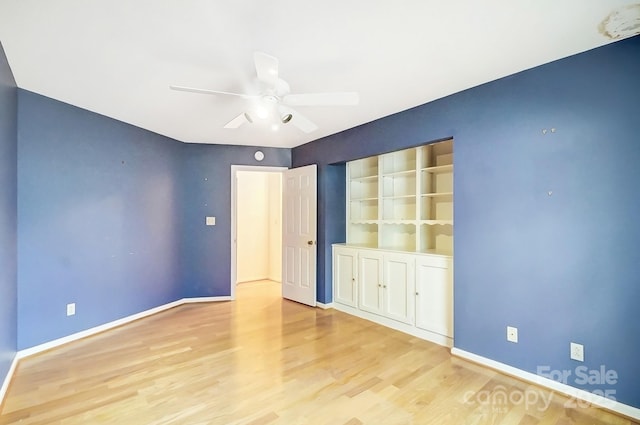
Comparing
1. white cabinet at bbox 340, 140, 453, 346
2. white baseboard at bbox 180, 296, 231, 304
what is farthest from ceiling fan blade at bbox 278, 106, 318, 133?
white baseboard at bbox 180, 296, 231, 304

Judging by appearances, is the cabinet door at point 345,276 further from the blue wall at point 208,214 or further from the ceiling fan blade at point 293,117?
the ceiling fan blade at point 293,117

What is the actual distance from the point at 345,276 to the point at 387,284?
760 mm

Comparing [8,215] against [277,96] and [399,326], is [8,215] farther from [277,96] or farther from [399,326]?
[399,326]

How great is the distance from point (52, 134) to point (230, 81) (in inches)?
78.4

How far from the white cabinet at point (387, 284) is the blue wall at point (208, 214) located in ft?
7.13

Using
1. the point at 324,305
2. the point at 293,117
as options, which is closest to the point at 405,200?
the point at 324,305

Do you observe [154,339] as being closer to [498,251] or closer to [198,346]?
[198,346]

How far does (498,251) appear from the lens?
2.61m

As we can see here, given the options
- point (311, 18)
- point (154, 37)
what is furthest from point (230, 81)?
point (311, 18)

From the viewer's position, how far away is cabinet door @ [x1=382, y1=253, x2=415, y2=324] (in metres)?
3.38

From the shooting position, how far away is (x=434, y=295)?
318cm

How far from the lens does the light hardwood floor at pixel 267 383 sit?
1988 millimetres

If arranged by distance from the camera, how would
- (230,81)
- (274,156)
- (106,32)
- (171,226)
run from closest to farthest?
(106,32), (230,81), (171,226), (274,156)

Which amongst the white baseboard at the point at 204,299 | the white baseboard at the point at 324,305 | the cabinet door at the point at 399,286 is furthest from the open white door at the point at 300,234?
the cabinet door at the point at 399,286
